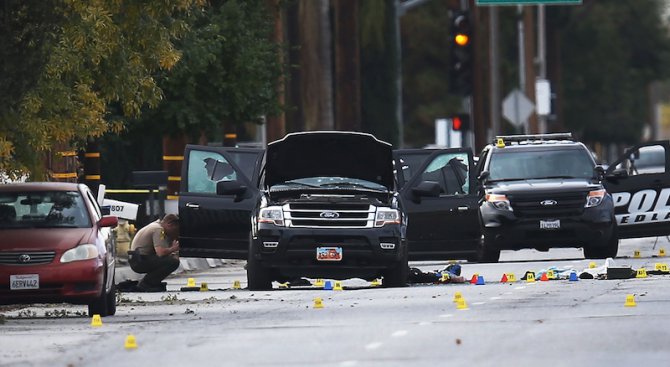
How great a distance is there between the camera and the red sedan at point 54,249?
20.4 metres

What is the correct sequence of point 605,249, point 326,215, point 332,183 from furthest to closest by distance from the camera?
point 605,249
point 332,183
point 326,215

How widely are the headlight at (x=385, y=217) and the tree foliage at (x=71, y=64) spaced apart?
3337 mm

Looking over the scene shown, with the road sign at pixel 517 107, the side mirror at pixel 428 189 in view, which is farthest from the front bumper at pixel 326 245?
the road sign at pixel 517 107

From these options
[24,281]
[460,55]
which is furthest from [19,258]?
[460,55]

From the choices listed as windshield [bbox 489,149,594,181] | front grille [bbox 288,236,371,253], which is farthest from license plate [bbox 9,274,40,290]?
windshield [bbox 489,149,594,181]

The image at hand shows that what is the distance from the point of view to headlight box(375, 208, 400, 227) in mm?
23516

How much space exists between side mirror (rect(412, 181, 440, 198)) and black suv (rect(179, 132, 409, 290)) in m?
0.95

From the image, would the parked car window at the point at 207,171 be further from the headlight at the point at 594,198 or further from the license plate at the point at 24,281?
the headlight at the point at 594,198

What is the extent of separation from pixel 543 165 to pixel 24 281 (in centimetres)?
1219

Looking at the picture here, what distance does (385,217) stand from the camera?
23547mm

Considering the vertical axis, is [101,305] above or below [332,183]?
below

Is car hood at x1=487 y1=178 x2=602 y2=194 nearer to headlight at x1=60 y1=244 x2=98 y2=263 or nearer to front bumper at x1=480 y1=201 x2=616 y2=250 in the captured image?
front bumper at x1=480 y1=201 x2=616 y2=250

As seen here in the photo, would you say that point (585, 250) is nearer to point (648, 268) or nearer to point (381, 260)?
point (648, 268)

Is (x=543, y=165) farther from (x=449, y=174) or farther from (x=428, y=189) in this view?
(x=428, y=189)
